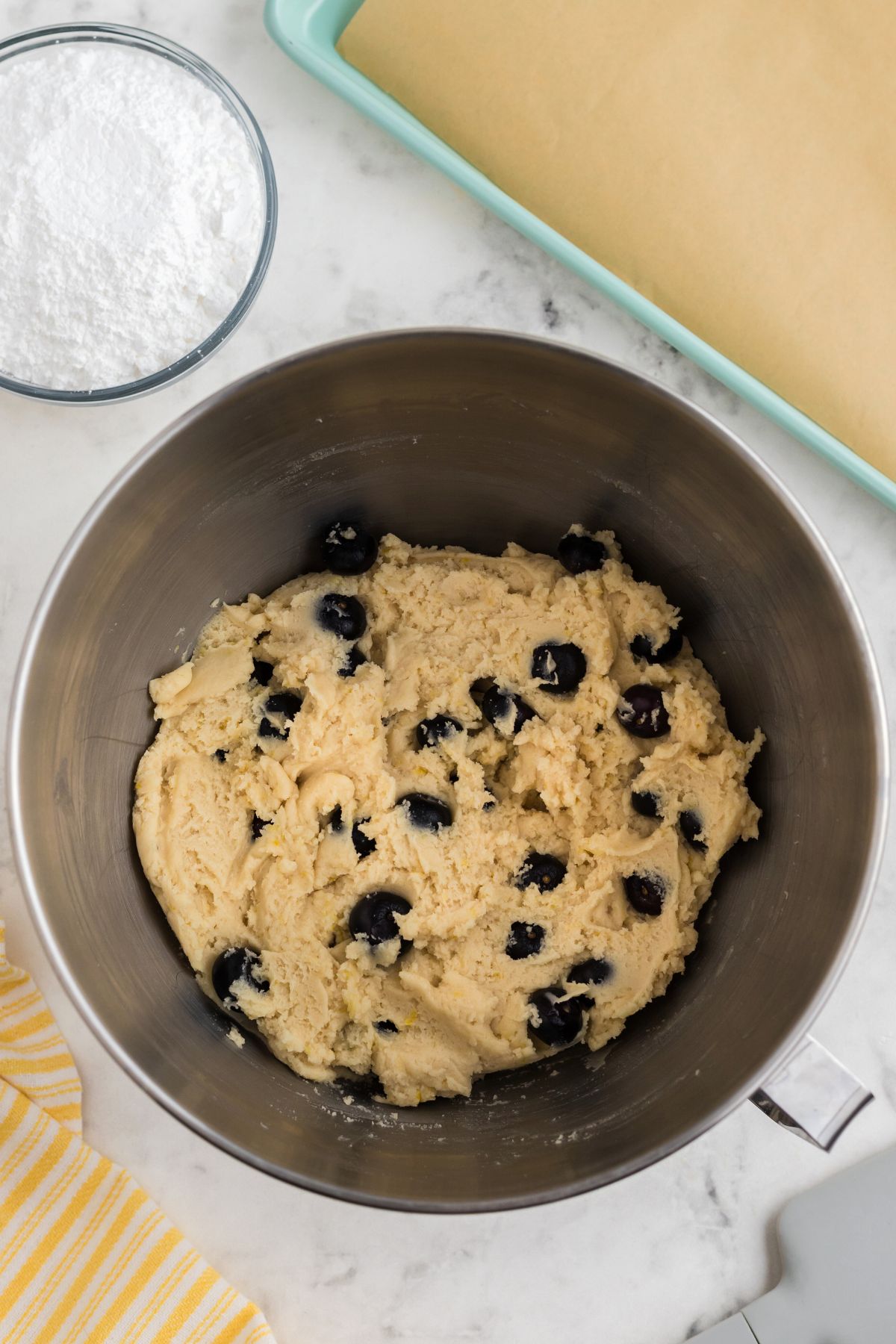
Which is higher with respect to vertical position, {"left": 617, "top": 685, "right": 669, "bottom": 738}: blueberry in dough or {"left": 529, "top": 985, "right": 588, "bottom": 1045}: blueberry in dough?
{"left": 617, "top": 685, "right": 669, "bottom": 738}: blueberry in dough

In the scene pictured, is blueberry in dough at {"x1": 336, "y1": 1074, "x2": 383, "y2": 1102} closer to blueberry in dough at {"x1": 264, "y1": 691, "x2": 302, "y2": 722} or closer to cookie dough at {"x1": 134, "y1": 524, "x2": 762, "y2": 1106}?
cookie dough at {"x1": 134, "y1": 524, "x2": 762, "y2": 1106}

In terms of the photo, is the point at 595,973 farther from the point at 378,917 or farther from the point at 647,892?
the point at 378,917

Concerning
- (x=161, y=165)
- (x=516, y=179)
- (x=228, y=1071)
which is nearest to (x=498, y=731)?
(x=228, y=1071)

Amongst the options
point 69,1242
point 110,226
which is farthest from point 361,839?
point 110,226

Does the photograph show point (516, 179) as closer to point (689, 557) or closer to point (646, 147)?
point (646, 147)

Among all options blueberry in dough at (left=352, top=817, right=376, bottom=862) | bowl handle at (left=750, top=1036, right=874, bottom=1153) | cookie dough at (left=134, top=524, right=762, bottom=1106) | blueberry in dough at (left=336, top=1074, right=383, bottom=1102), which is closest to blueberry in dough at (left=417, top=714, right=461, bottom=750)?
cookie dough at (left=134, top=524, right=762, bottom=1106)

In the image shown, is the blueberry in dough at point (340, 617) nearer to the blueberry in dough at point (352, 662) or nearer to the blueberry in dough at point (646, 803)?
the blueberry in dough at point (352, 662)
